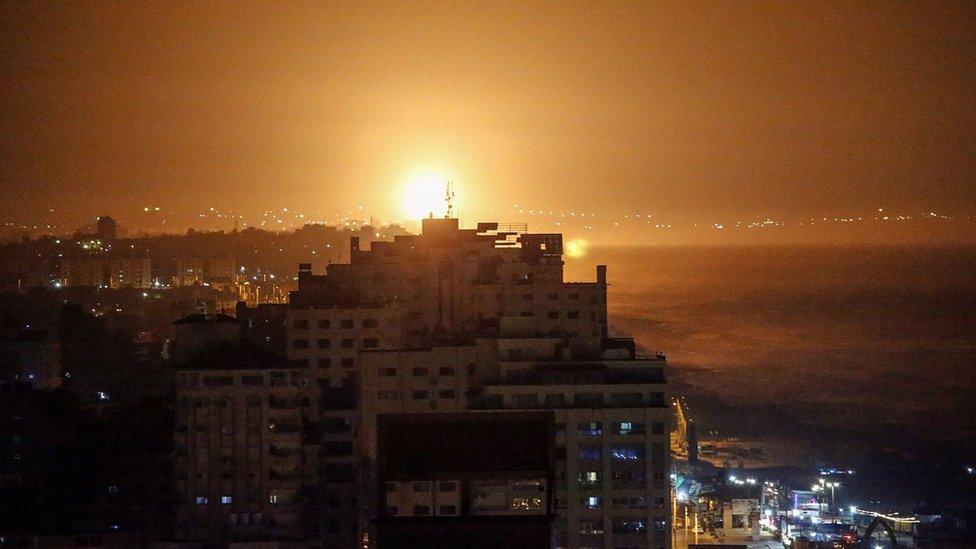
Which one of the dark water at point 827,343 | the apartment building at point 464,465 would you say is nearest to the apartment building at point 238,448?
the apartment building at point 464,465

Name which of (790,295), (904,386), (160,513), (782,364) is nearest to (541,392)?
(160,513)

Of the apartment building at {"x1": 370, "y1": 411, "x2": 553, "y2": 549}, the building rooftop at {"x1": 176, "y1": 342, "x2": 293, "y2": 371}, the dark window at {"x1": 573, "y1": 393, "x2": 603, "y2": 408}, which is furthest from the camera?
the building rooftop at {"x1": 176, "y1": 342, "x2": 293, "y2": 371}

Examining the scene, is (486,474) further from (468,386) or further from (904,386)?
(904,386)

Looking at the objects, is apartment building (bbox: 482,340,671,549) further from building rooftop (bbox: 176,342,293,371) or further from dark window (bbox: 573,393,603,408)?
building rooftop (bbox: 176,342,293,371)

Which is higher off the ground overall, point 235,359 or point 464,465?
point 235,359

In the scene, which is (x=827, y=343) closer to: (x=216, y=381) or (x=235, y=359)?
(x=235, y=359)

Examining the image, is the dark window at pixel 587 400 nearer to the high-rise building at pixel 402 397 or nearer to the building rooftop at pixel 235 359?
the high-rise building at pixel 402 397

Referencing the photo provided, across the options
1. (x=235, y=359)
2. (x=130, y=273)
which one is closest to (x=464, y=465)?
(x=235, y=359)

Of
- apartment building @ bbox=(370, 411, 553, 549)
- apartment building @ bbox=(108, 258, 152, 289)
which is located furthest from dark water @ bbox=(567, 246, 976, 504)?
apartment building @ bbox=(370, 411, 553, 549)
